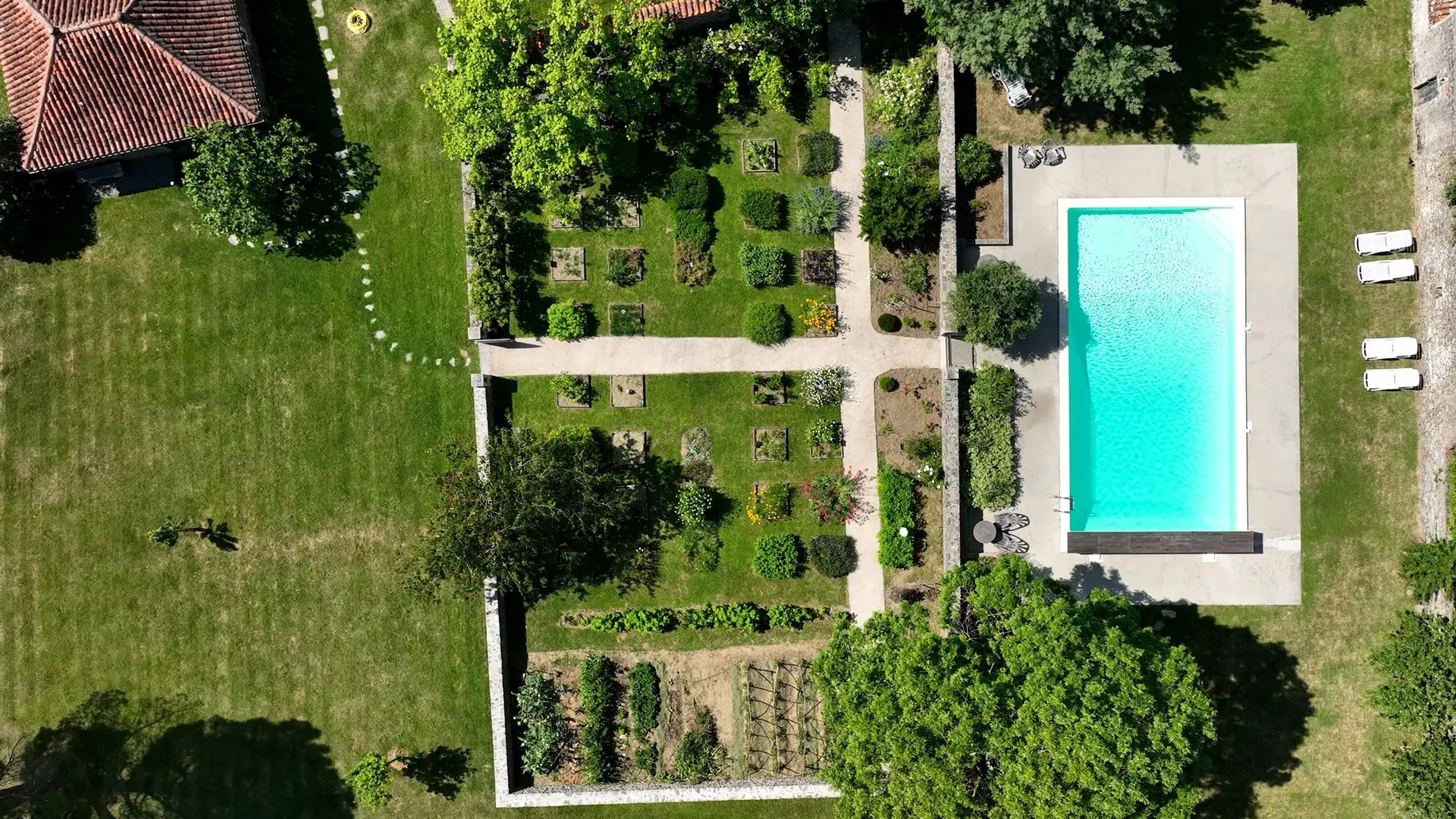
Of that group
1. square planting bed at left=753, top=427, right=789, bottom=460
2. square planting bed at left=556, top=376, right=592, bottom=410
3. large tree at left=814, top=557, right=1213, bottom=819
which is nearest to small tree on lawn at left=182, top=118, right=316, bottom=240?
square planting bed at left=556, top=376, right=592, bottom=410

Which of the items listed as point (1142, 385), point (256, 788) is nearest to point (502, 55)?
point (1142, 385)

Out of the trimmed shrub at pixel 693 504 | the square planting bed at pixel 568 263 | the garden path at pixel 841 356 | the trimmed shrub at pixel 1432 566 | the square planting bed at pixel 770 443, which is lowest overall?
the trimmed shrub at pixel 1432 566

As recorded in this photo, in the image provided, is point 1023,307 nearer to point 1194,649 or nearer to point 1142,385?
point 1142,385

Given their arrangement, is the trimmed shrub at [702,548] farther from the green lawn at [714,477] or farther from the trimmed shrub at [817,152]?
the trimmed shrub at [817,152]

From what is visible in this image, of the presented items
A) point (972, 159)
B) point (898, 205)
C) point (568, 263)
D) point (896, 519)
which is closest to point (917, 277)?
point (898, 205)

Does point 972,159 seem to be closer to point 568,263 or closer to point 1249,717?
point 568,263

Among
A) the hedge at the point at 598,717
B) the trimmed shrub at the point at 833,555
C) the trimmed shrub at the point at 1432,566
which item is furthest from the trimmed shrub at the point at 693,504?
the trimmed shrub at the point at 1432,566
